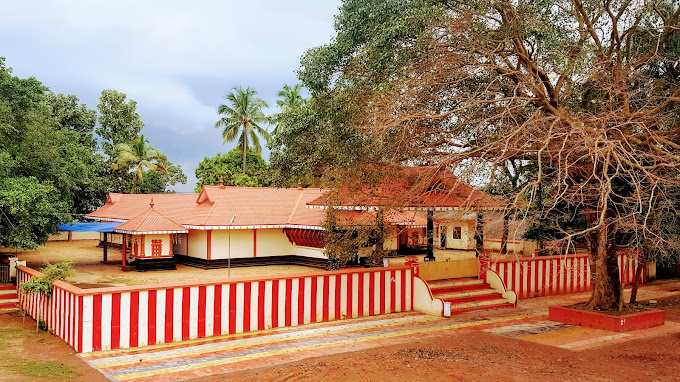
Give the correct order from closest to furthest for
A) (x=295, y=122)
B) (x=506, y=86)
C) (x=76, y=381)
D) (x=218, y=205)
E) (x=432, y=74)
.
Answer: (x=76, y=381) → (x=432, y=74) → (x=506, y=86) → (x=295, y=122) → (x=218, y=205)

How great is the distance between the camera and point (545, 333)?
11.7m

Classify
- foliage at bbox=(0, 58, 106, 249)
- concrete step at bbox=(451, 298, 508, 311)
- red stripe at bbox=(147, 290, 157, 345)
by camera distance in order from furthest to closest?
1. foliage at bbox=(0, 58, 106, 249)
2. concrete step at bbox=(451, 298, 508, 311)
3. red stripe at bbox=(147, 290, 157, 345)

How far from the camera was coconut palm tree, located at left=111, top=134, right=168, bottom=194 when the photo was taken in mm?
40344

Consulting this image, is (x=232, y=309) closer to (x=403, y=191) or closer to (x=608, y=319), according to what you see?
(x=403, y=191)

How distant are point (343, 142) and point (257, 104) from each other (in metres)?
36.4

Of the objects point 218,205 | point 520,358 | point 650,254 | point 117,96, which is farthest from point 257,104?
point 520,358

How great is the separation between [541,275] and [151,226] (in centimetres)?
1517

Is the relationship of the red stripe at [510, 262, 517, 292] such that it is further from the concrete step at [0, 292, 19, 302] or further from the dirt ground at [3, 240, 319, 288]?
the concrete step at [0, 292, 19, 302]

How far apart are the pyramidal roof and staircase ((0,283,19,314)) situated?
607cm

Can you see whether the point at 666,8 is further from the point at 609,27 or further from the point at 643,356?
the point at 643,356

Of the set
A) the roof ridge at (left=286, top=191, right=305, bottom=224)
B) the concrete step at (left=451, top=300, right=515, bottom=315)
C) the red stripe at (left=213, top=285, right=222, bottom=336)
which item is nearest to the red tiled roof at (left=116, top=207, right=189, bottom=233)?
the roof ridge at (left=286, top=191, right=305, bottom=224)

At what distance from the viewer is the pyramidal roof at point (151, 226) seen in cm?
2223

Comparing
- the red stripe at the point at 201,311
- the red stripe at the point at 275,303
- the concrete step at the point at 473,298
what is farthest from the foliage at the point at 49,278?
the concrete step at the point at 473,298

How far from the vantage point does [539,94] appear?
36.5 ft
